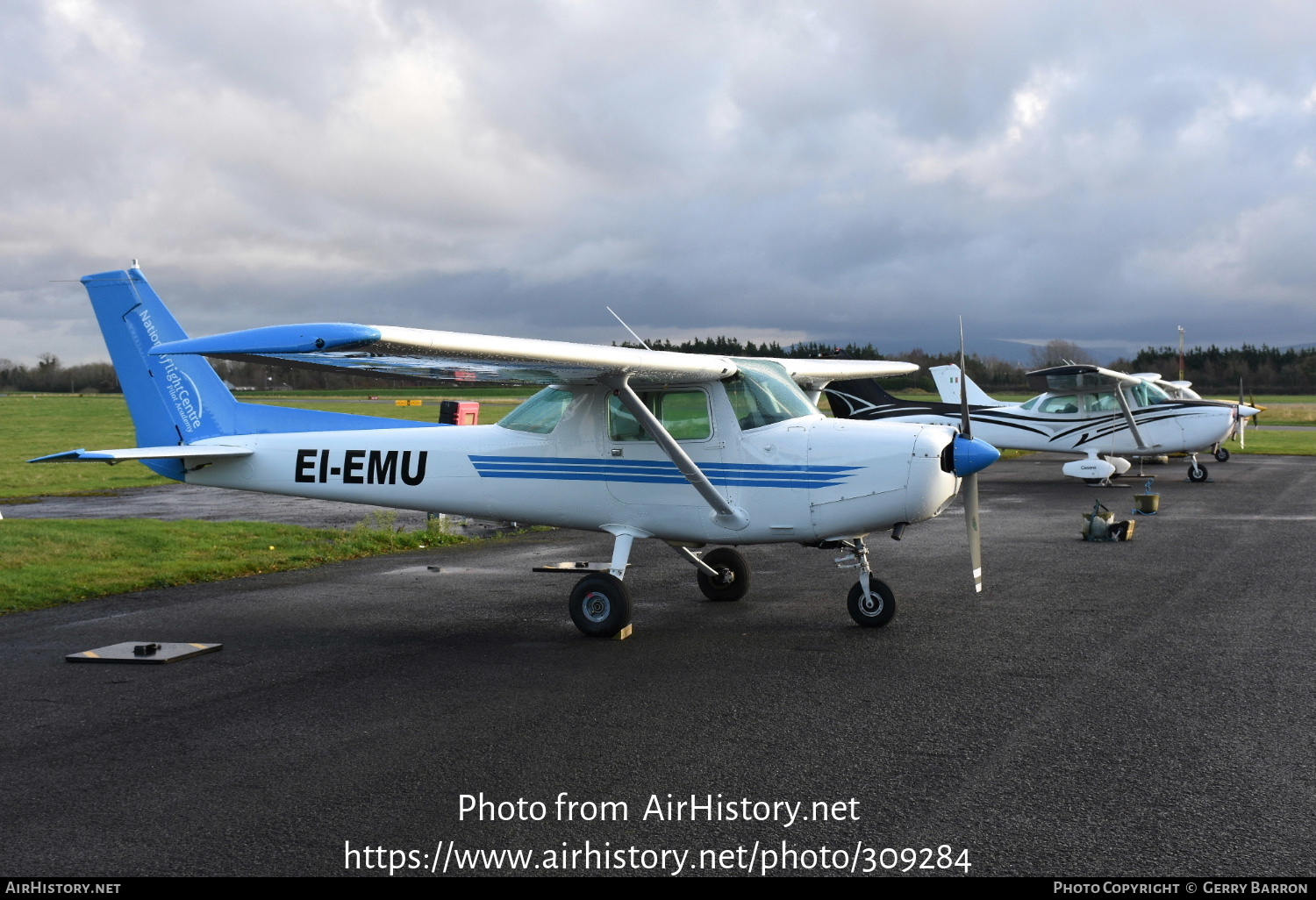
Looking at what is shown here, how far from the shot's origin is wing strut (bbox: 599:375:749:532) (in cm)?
803

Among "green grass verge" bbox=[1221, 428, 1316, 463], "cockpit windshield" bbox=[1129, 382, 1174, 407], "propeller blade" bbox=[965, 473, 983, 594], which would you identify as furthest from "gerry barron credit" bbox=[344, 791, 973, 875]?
"green grass verge" bbox=[1221, 428, 1316, 463]

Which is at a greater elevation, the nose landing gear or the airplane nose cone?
the airplane nose cone

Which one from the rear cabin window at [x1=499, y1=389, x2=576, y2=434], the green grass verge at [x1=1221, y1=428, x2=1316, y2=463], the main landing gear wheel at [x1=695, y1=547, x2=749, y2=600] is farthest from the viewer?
the green grass verge at [x1=1221, y1=428, x2=1316, y2=463]

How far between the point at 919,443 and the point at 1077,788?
3.63m

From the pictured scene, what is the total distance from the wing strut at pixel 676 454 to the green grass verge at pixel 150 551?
19.8 feet

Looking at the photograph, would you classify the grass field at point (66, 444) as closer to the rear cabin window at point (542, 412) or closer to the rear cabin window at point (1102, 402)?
the rear cabin window at point (542, 412)

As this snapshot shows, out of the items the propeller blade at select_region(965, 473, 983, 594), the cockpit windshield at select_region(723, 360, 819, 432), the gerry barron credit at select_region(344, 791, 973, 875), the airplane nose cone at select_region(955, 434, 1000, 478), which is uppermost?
the cockpit windshield at select_region(723, 360, 819, 432)

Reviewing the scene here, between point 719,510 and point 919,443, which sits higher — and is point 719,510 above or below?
below

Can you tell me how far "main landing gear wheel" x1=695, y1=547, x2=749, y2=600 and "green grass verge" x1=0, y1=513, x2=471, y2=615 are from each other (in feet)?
17.8

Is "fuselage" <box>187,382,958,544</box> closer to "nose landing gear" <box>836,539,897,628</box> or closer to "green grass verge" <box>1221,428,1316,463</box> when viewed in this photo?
"nose landing gear" <box>836,539,897,628</box>

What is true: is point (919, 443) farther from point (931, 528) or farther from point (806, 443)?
point (931, 528)

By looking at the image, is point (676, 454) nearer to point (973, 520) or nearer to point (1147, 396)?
point (973, 520)

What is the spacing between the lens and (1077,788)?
4551 mm

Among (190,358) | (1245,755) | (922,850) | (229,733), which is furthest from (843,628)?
(190,358)
